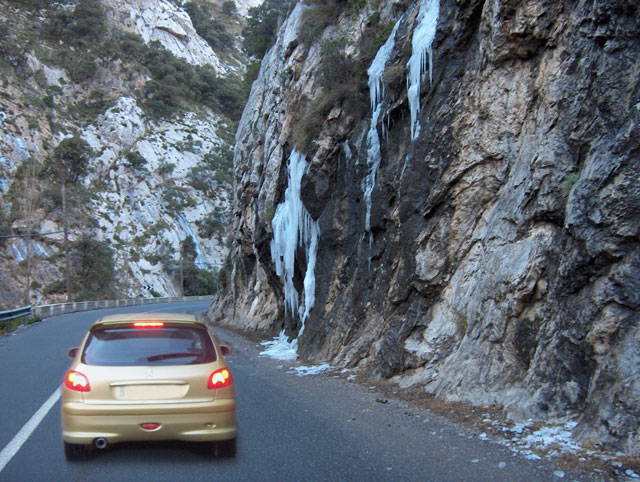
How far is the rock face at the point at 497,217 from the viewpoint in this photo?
5.74 metres

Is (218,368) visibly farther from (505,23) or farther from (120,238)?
(120,238)

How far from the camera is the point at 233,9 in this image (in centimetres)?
10900

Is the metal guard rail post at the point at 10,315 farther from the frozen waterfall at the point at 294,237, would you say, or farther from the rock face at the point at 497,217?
the rock face at the point at 497,217

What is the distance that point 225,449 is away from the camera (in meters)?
5.24

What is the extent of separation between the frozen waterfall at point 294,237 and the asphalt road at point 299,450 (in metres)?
6.41

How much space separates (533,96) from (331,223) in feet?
20.6

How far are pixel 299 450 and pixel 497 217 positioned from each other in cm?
462

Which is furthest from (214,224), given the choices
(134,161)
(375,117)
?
(375,117)

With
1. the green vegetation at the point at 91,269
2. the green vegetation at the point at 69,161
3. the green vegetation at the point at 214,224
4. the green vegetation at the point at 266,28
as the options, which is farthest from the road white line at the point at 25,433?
the green vegetation at the point at 214,224

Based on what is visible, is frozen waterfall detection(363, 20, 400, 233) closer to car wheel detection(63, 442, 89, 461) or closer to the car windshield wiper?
the car windshield wiper

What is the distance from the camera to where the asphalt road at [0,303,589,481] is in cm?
464

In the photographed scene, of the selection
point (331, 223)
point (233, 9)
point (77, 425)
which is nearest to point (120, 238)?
point (331, 223)

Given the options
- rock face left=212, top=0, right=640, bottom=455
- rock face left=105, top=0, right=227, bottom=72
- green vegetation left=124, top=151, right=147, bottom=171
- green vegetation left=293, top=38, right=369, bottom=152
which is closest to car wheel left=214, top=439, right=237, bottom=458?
rock face left=212, top=0, right=640, bottom=455

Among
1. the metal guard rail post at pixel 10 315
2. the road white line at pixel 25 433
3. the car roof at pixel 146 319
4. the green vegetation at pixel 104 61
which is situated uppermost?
the green vegetation at pixel 104 61
